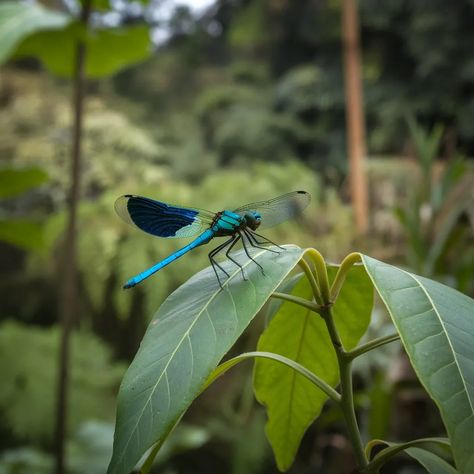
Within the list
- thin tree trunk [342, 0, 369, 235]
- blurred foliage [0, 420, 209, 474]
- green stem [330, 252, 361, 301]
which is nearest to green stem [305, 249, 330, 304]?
green stem [330, 252, 361, 301]

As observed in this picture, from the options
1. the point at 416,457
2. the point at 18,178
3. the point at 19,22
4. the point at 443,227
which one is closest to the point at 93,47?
the point at 19,22

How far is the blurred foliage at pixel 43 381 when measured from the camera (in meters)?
2.07

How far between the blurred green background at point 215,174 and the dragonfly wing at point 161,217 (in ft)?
2.93

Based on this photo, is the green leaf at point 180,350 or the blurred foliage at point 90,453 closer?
the green leaf at point 180,350

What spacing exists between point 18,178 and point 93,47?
1.56 feet

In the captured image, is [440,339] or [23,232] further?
[23,232]

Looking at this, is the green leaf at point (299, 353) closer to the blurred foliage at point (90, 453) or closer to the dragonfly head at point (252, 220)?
the dragonfly head at point (252, 220)

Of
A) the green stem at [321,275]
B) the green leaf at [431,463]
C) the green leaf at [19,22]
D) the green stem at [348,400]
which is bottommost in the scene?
the green leaf at [431,463]

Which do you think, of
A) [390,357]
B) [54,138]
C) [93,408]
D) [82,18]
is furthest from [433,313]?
[54,138]

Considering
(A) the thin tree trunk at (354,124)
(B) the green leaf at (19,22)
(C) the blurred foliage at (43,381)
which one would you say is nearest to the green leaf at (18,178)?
(B) the green leaf at (19,22)

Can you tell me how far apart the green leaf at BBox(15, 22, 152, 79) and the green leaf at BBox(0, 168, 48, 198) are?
38 cm

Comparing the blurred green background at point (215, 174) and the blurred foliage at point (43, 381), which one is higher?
the blurred green background at point (215, 174)

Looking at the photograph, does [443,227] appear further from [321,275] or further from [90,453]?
[321,275]

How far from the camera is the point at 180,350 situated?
367 mm
